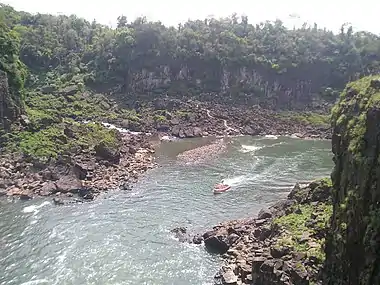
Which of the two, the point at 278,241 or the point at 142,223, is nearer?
the point at 278,241

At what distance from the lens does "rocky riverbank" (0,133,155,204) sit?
61.9 meters

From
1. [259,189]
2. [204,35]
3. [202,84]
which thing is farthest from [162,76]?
[259,189]

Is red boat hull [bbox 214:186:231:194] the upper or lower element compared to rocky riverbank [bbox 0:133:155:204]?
lower

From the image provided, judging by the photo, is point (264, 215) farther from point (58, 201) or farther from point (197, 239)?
point (58, 201)

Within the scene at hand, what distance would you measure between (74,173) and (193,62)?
7610cm

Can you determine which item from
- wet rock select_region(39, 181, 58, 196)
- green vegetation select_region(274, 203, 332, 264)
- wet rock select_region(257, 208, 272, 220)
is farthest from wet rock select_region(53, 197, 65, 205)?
green vegetation select_region(274, 203, 332, 264)

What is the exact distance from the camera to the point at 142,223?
53250mm

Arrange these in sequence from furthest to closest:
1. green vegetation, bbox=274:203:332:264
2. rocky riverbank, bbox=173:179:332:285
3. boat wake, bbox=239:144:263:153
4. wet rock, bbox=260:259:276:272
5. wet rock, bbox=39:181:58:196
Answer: boat wake, bbox=239:144:263:153, wet rock, bbox=39:181:58:196, green vegetation, bbox=274:203:332:264, wet rock, bbox=260:259:276:272, rocky riverbank, bbox=173:179:332:285

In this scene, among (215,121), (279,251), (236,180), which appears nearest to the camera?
(279,251)

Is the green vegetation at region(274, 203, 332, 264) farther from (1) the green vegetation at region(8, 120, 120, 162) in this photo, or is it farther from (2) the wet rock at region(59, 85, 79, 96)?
(2) the wet rock at region(59, 85, 79, 96)

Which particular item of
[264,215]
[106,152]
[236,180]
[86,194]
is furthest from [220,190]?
[106,152]

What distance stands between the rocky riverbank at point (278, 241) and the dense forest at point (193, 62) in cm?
7731

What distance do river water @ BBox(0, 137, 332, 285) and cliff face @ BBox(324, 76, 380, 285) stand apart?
45.9 feet

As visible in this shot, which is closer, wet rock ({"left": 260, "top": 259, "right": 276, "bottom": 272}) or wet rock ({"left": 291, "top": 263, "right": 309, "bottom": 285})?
wet rock ({"left": 291, "top": 263, "right": 309, "bottom": 285})
